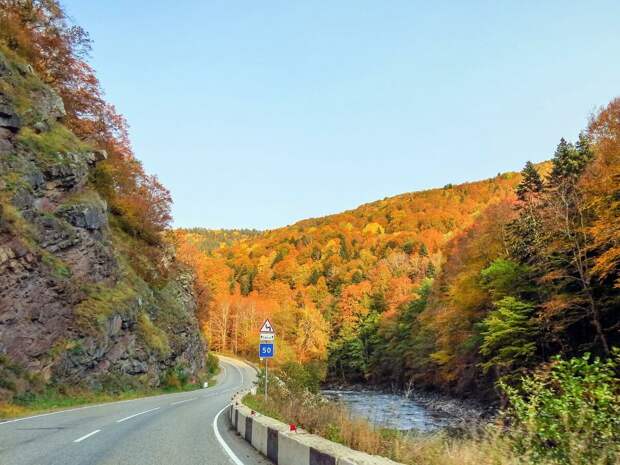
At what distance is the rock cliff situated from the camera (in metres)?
20.9

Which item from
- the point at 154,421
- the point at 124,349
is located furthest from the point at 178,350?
the point at 154,421

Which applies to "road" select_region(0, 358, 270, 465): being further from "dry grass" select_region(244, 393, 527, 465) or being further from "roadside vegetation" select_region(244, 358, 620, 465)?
"roadside vegetation" select_region(244, 358, 620, 465)

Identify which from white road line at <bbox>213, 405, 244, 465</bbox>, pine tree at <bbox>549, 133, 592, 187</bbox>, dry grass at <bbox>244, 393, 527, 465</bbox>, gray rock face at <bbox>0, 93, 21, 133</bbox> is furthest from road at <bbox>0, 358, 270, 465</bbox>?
pine tree at <bbox>549, 133, 592, 187</bbox>

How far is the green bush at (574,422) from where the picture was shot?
17.1 feet

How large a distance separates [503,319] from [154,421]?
24054 millimetres

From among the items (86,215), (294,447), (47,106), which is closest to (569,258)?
(294,447)

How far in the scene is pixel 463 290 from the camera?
41.0 metres

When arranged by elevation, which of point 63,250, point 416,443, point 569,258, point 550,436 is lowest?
point 416,443

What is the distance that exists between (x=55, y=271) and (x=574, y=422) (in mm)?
24175

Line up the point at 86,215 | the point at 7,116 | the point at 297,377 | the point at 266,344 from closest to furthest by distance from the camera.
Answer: the point at 266,344 < the point at 297,377 < the point at 7,116 < the point at 86,215

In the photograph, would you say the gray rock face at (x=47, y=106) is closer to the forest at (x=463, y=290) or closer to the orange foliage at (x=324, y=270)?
the forest at (x=463, y=290)

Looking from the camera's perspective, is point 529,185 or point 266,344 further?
point 529,185

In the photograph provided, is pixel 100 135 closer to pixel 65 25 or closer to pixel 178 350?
pixel 65 25

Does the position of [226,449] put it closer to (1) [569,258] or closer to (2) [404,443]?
(2) [404,443]
